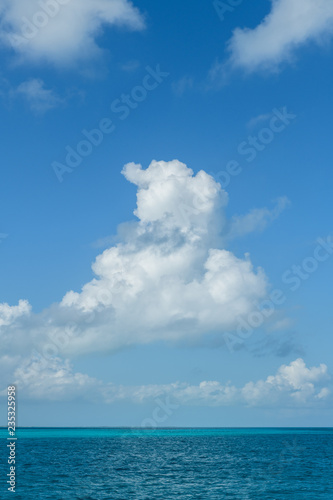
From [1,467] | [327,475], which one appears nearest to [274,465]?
[327,475]

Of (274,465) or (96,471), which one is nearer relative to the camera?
(96,471)

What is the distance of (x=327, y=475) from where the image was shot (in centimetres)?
8244

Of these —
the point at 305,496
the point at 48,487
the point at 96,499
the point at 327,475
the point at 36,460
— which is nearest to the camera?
the point at 96,499

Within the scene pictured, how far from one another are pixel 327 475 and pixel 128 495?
3914 cm

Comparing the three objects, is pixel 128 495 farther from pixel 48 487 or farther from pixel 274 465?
pixel 274 465

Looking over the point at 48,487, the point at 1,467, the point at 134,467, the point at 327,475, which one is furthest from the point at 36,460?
the point at 327,475

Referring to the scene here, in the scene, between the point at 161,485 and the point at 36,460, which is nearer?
the point at 161,485

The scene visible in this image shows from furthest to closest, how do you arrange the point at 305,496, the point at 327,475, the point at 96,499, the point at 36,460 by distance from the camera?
the point at 36,460 → the point at 327,475 → the point at 305,496 → the point at 96,499

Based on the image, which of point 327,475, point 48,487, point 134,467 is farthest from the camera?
point 134,467

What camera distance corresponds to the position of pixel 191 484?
69500mm

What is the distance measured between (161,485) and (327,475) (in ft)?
103

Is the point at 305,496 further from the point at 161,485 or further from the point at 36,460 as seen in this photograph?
the point at 36,460

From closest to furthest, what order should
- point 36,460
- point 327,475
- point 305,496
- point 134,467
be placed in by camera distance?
point 305,496 → point 327,475 → point 134,467 → point 36,460

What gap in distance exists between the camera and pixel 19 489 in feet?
210
